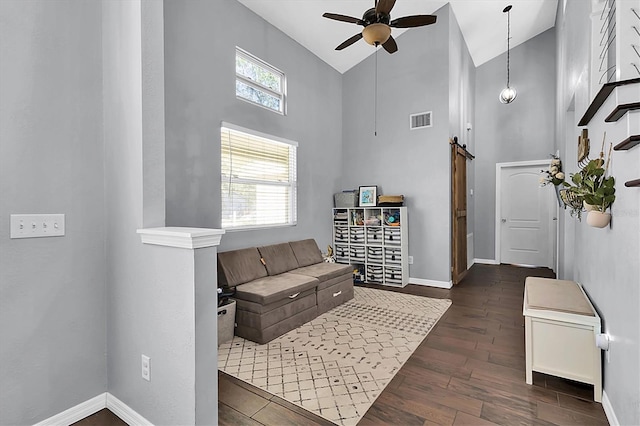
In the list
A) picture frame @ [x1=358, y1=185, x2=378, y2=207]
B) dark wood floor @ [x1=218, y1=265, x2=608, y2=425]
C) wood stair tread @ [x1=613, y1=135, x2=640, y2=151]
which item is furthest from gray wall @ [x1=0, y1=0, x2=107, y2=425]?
picture frame @ [x1=358, y1=185, x2=378, y2=207]

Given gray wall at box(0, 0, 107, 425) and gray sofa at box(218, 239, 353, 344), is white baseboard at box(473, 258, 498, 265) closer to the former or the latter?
gray sofa at box(218, 239, 353, 344)

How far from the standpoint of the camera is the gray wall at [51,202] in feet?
5.14

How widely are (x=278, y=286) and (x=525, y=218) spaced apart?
5784mm

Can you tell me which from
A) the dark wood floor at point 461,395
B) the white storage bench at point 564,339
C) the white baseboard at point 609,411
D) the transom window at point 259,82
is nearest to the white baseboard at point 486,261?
the dark wood floor at point 461,395

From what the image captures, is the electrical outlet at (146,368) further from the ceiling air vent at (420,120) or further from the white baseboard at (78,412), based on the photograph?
the ceiling air vent at (420,120)

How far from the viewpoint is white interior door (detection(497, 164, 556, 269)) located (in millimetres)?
6352

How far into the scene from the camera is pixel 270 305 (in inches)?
118

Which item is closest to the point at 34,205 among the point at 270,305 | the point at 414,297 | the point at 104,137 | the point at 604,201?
the point at 104,137

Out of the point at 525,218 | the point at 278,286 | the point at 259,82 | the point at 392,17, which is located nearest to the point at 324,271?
the point at 278,286

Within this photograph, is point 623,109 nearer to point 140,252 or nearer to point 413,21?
point 413,21

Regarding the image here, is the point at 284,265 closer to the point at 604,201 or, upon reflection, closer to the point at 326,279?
the point at 326,279

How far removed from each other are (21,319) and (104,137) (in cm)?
108

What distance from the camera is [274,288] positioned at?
10.3ft

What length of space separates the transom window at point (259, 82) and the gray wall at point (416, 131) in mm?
1753
